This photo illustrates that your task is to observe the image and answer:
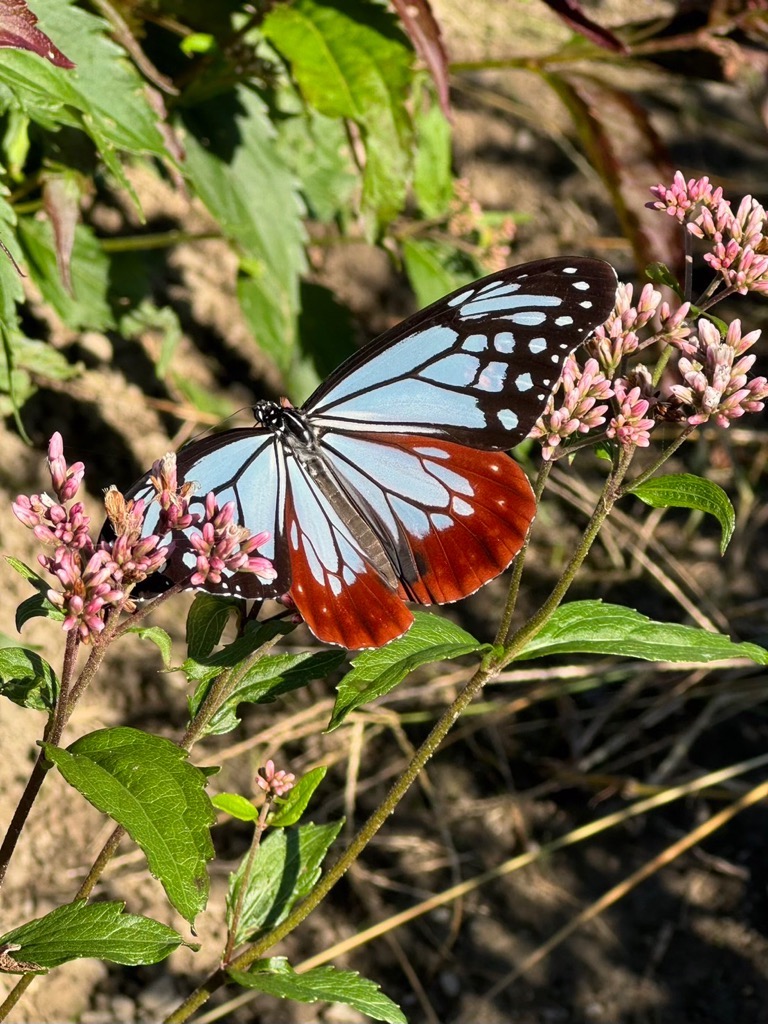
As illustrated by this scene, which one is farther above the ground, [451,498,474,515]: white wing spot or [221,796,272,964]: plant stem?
[451,498,474,515]: white wing spot

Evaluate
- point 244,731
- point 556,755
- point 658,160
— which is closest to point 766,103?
point 658,160

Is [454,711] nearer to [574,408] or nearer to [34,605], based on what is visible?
[574,408]

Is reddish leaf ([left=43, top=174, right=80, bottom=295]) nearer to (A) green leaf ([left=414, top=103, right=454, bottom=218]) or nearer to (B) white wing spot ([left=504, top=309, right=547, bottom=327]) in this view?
(B) white wing spot ([left=504, top=309, right=547, bottom=327])

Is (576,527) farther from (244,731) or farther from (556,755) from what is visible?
(244,731)

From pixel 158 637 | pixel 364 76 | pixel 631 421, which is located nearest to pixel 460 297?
pixel 631 421

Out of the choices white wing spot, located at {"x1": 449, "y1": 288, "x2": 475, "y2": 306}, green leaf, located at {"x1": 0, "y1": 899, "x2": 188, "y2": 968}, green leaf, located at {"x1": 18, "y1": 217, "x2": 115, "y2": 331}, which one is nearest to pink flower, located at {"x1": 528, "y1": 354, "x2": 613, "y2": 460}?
white wing spot, located at {"x1": 449, "y1": 288, "x2": 475, "y2": 306}
